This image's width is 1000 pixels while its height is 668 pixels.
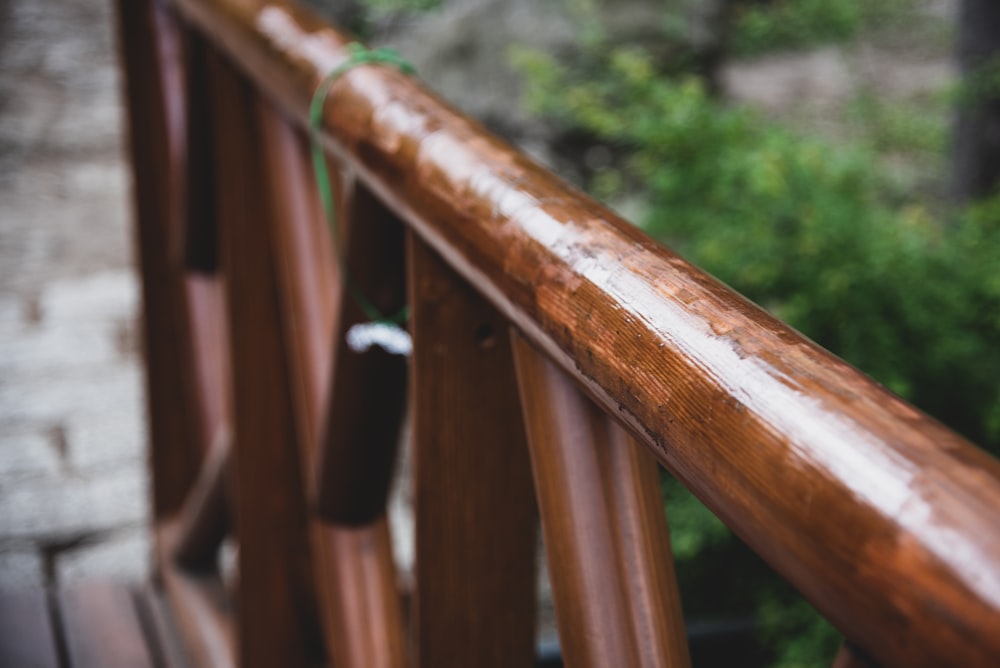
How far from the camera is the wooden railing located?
42 cm

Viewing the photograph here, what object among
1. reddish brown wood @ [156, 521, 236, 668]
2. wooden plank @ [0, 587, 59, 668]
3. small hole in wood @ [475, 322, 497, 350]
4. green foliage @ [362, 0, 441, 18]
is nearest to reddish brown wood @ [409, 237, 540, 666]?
small hole in wood @ [475, 322, 497, 350]

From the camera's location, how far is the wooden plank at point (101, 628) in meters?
1.98

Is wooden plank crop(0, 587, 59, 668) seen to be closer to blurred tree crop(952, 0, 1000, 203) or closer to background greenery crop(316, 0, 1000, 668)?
background greenery crop(316, 0, 1000, 668)

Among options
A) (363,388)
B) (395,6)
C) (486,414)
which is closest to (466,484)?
(486,414)

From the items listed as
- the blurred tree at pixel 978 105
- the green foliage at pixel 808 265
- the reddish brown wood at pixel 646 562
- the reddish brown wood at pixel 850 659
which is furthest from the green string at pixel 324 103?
the blurred tree at pixel 978 105

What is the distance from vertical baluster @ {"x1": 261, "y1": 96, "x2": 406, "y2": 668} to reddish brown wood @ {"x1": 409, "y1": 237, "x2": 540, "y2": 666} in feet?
1.13

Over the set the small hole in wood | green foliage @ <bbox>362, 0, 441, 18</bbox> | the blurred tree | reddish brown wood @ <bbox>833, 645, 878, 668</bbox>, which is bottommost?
green foliage @ <bbox>362, 0, 441, 18</bbox>

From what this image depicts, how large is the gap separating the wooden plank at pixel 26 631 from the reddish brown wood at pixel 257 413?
1.64ft

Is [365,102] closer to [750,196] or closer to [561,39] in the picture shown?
[750,196]

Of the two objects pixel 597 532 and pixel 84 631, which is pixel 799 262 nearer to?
pixel 84 631

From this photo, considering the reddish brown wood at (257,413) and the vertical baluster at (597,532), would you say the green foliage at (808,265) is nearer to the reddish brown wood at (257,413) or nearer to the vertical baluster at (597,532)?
the reddish brown wood at (257,413)

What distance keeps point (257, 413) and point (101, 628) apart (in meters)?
0.82

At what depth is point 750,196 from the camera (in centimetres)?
273

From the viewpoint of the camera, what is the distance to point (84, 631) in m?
2.03
